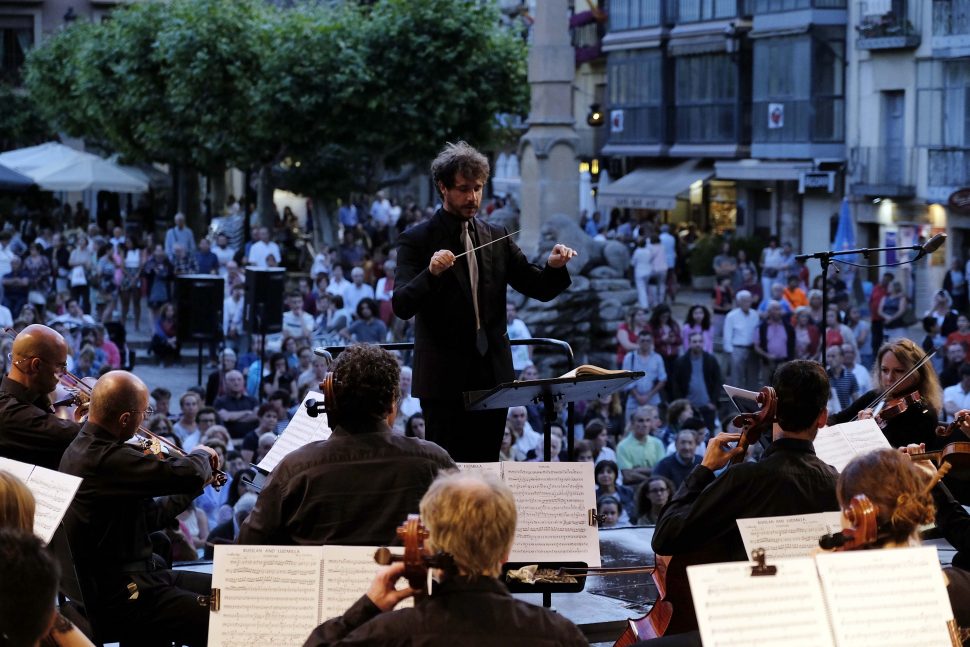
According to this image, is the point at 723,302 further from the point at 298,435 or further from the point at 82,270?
the point at 298,435

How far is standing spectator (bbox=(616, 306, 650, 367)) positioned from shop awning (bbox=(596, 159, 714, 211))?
16.1 metres

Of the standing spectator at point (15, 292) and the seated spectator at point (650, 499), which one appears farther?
the standing spectator at point (15, 292)

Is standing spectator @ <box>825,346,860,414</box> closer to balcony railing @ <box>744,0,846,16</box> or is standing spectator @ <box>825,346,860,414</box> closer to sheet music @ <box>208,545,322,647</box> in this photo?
sheet music @ <box>208,545,322,647</box>

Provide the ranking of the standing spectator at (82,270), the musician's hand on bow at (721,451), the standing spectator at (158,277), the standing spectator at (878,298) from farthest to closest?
the standing spectator at (158,277), the standing spectator at (82,270), the standing spectator at (878,298), the musician's hand on bow at (721,451)

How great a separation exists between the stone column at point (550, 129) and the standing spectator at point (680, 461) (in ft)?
24.9

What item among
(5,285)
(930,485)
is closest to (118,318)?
(5,285)

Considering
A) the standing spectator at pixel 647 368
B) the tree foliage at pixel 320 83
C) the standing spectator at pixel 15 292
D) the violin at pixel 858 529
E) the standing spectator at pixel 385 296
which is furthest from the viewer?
the tree foliage at pixel 320 83

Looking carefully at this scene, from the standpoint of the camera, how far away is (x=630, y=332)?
49.5 feet

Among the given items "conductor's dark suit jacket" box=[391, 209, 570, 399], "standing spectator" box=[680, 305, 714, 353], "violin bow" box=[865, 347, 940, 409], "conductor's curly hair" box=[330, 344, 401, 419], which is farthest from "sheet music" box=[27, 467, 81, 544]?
"standing spectator" box=[680, 305, 714, 353]

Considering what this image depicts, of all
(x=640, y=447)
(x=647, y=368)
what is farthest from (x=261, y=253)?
(x=640, y=447)

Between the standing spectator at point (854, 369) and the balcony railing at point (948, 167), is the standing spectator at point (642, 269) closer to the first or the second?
the balcony railing at point (948, 167)

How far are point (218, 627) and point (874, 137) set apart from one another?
24141 millimetres

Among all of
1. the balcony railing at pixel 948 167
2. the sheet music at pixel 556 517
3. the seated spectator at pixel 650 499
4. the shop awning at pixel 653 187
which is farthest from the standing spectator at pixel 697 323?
the shop awning at pixel 653 187

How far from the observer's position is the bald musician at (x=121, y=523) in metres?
4.87
